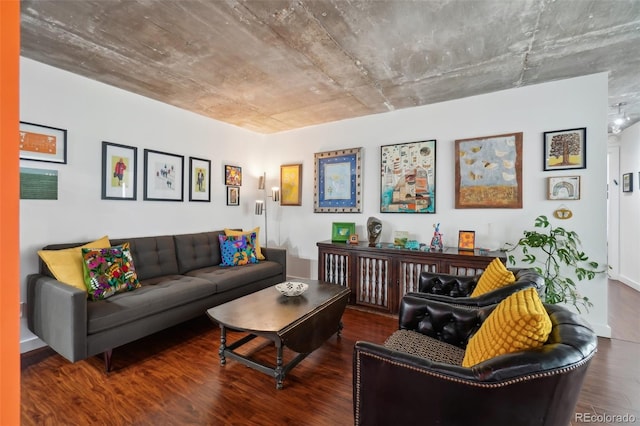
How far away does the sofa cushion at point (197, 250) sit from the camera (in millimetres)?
3461

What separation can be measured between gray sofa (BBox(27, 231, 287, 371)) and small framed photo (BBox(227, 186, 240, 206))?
69 centimetres

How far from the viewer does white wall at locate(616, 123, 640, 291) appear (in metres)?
4.31

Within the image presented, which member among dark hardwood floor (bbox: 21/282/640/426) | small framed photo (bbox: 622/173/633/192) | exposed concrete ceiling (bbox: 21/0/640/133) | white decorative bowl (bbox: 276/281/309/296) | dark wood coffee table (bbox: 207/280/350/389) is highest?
exposed concrete ceiling (bbox: 21/0/640/133)

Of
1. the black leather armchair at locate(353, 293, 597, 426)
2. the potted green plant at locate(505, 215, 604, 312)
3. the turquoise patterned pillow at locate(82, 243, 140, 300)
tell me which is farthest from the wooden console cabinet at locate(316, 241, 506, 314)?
the turquoise patterned pillow at locate(82, 243, 140, 300)


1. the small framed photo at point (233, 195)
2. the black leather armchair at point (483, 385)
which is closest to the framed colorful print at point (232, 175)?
the small framed photo at point (233, 195)

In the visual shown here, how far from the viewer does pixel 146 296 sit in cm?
246

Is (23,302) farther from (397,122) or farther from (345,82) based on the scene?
(397,122)

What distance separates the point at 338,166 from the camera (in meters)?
4.29

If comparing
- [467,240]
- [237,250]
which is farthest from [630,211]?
[237,250]

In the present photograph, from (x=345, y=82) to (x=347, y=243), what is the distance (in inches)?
76.2

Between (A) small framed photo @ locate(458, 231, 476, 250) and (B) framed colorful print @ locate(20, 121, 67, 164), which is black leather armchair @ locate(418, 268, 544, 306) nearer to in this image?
(A) small framed photo @ locate(458, 231, 476, 250)

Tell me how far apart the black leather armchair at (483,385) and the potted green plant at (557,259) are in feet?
6.07

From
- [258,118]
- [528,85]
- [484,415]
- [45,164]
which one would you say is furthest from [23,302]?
[528,85]

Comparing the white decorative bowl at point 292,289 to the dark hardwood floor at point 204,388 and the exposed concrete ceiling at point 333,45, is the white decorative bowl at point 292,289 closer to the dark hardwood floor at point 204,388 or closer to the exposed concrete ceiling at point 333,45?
the dark hardwood floor at point 204,388
